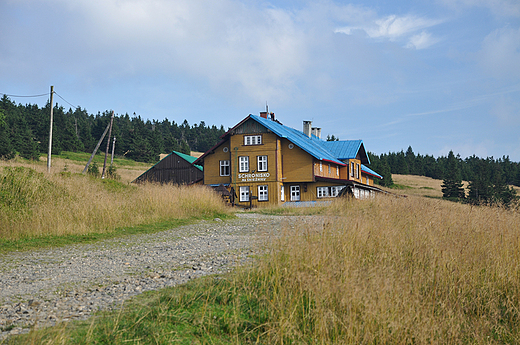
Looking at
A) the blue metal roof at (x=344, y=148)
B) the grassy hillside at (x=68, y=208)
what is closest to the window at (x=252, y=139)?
the blue metal roof at (x=344, y=148)

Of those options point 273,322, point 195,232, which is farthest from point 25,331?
point 195,232

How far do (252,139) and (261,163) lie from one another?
91.1 inches

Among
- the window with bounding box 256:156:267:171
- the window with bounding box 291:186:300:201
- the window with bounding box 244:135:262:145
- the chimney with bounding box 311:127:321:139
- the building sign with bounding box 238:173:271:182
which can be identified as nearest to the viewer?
the building sign with bounding box 238:173:271:182

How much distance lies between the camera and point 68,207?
44.2ft

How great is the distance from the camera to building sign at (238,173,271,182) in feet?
117

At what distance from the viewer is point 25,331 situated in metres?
4.35

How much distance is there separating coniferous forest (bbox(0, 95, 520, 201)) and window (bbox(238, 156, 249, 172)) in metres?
12.0

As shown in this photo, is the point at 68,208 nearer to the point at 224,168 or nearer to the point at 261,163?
the point at 261,163

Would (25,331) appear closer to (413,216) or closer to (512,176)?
(413,216)

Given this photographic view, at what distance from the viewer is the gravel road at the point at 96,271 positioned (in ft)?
17.0

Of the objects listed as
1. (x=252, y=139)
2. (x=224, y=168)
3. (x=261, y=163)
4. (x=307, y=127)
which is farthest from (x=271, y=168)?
(x=307, y=127)

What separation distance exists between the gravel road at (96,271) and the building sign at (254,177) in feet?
78.3

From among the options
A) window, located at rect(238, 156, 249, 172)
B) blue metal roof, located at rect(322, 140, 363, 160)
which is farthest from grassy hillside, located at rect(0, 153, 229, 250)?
blue metal roof, located at rect(322, 140, 363, 160)

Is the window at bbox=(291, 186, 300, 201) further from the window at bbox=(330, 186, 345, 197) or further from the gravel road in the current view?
the gravel road
